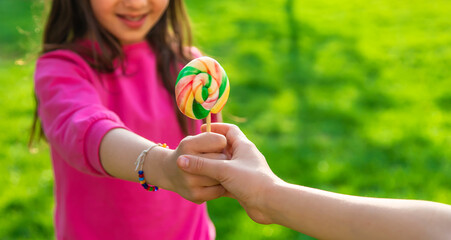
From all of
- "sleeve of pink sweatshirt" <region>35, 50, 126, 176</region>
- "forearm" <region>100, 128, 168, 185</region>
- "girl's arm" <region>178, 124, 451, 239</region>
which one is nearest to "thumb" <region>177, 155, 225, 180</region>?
"girl's arm" <region>178, 124, 451, 239</region>

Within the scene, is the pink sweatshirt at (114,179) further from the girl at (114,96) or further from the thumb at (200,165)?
the thumb at (200,165)

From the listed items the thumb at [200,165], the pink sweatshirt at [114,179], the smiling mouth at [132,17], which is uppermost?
the smiling mouth at [132,17]

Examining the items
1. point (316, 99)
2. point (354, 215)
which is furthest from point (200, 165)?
point (316, 99)

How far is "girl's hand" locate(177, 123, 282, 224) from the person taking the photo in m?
1.39

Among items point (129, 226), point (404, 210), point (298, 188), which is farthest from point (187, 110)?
point (129, 226)

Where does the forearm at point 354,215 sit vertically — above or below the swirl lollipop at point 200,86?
below

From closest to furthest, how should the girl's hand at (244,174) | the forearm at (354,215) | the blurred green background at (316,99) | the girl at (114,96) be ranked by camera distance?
1. the forearm at (354,215)
2. the girl's hand at (244,174)
3. the girl at (114,96)
4. the blurred green background at (316,99)

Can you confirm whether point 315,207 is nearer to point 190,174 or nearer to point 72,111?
point 190,174

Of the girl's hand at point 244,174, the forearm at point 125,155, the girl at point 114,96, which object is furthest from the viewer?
the girl at point 114,96

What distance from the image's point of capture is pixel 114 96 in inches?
80.1

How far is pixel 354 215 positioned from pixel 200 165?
1.37ft

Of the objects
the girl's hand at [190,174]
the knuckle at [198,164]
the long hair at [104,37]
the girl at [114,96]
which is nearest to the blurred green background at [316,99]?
the long hair at [104,37]

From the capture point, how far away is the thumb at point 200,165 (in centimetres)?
141

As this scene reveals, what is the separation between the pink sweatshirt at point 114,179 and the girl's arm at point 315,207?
54 cm
